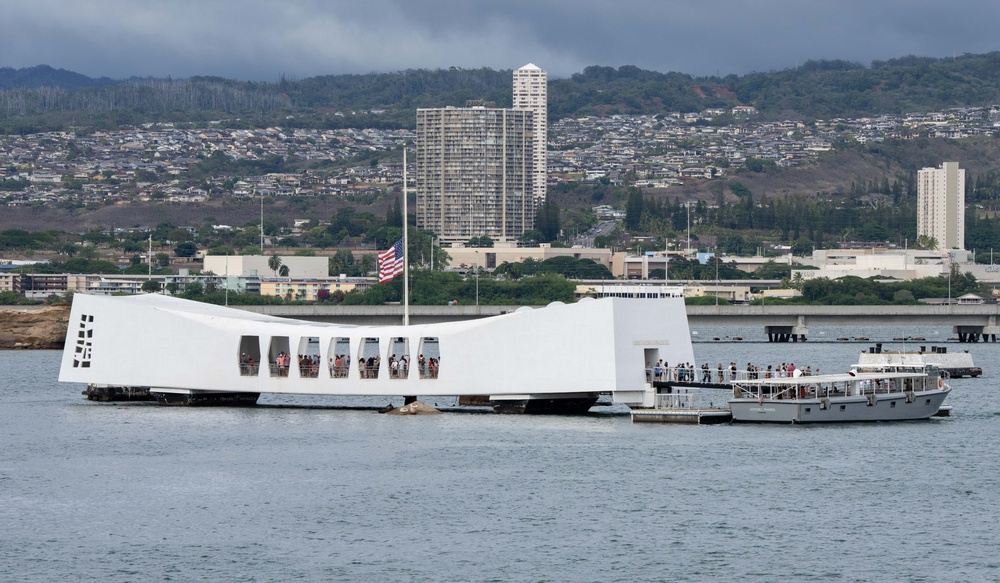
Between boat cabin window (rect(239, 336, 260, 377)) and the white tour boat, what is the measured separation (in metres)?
18.0

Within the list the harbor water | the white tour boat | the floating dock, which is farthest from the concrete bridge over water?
the white tour boat

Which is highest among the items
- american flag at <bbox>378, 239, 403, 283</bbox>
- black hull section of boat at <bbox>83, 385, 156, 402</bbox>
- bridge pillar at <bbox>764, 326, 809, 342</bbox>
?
american flag at <bbox>378, 239, 403, 283</bbox>

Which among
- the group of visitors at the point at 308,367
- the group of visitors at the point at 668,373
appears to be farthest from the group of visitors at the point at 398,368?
the group of visitors at the point at 668,373

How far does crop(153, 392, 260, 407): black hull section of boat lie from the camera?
223 feet

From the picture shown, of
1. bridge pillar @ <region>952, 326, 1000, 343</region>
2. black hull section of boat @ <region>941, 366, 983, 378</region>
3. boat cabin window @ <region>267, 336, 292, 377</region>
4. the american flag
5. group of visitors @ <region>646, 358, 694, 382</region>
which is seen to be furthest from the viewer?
bridge pillar @ <region>952, 326, 1000, 343</region>

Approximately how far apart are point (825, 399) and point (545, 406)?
967 cm

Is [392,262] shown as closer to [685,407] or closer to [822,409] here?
[685,407]

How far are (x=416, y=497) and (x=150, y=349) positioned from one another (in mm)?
23216

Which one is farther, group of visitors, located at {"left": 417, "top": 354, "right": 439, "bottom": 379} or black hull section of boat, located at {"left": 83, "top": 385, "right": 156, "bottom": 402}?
black hull section of boat, located at {"left": 83, "top": 385, "right": 156, "bottom": 402}

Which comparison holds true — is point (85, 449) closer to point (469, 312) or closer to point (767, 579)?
point (767, 579)

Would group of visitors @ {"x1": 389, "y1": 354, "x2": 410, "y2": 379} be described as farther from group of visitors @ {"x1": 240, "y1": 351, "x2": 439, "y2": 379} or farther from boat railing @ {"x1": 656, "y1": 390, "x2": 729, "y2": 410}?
boat railing @ {"x1": 656, "y1": 390, "x2": 729, "y2": 410}

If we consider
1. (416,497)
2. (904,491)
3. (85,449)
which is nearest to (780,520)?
(904,491)

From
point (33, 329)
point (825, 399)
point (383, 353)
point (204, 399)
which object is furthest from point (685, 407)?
point (33, 329)

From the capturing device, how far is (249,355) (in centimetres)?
6844
